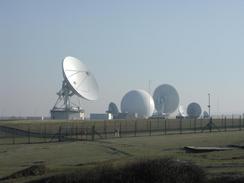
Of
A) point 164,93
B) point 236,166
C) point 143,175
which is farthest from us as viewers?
point 164,93

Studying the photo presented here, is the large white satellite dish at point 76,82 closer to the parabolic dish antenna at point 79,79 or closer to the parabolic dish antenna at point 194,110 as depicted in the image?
the parabolic dish antenna at point 79,79

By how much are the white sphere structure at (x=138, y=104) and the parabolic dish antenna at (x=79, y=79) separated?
37.2m

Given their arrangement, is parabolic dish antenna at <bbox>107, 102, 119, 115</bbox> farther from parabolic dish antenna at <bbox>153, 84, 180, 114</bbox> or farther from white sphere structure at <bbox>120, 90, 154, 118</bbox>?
parabolic dish antenna at <bbox>153, 84, 180, 114</bbox>

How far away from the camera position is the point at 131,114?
15825 cm

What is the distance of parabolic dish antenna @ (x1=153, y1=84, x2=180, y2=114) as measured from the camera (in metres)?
167

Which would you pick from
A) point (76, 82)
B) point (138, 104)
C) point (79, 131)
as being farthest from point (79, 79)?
point (79, 131)

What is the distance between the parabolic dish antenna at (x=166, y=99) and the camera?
548 feet

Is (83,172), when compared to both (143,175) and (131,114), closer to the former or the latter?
(143,175)

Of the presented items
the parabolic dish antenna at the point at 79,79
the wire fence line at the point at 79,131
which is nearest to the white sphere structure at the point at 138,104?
the parabolic dish antenna at the point at 79,79

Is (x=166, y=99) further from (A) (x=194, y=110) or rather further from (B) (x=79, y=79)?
(B) (x=79, y=79)

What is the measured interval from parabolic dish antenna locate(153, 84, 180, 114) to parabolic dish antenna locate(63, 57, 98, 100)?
48.8m

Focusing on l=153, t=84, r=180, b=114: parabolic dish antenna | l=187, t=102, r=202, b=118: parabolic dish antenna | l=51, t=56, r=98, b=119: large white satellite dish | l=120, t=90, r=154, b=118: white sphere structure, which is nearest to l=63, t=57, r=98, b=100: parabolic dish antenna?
l=51, t=56, r=98, b=119: large white satellite dish

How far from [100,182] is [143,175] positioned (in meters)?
1.33

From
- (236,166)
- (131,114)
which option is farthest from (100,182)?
(131,114)
